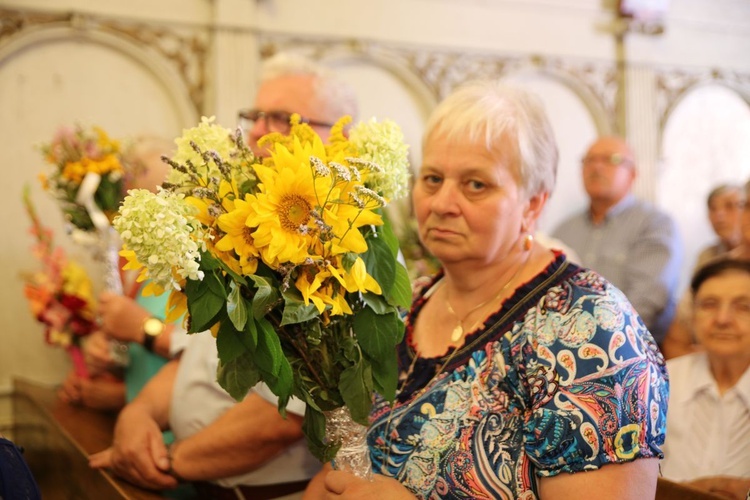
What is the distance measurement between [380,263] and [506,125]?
1.56ft

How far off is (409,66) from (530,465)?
398cm

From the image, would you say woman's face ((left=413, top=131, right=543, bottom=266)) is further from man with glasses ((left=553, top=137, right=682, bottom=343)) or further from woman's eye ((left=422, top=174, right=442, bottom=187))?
man with glasses ((left=553, top=137, right=682, bottom=343))

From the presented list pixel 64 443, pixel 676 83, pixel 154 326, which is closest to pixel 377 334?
pixel 154 326

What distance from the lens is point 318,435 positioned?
1.33m

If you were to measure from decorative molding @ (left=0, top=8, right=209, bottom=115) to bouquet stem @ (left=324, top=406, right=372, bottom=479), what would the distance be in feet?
11.2

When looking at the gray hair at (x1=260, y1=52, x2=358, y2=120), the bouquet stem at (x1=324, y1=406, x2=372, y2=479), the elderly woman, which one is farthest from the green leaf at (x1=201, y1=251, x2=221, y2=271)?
→ the gray hair at (x1=260, y1=52, x2=358, y2=120)

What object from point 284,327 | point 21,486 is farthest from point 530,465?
point 21,486

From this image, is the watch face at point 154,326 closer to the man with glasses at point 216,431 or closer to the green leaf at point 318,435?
the man with glasses at point 216,431

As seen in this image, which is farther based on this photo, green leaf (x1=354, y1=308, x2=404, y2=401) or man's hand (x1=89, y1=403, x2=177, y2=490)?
man's hand (x1=89, y1=403, x2=177, y2=490)

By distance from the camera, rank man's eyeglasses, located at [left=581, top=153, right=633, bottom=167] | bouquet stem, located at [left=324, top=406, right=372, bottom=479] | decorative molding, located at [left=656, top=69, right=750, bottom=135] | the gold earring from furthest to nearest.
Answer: decorative molding, located at [left=656, top=69, right=750, bottom=135]
man's eyeglasses, located at [left=581, top=153, right=633, bottom=167]
the gold earring
bouquet stem, located at [left=324, top=406, right=372, bottom=479]

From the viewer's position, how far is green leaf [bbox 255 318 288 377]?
120 centimetres

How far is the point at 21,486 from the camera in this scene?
4.31ft

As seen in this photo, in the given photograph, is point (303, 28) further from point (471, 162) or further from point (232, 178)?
point (232, 178)

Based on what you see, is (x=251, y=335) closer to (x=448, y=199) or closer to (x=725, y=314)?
(x=448, y=199)
